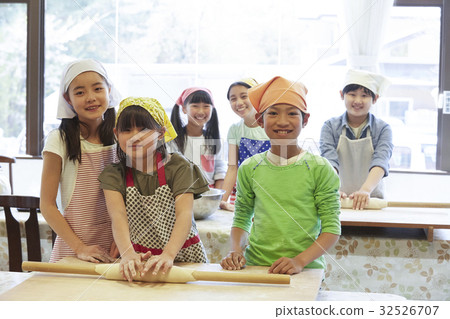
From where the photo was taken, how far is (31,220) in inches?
68.1

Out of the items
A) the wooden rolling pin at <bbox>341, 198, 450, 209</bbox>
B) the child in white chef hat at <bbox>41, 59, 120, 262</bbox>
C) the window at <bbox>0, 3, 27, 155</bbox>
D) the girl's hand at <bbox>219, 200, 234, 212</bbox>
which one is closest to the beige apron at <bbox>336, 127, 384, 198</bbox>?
the wooden rolling pin at <bbox>341, 198, 450, 209</bbox>

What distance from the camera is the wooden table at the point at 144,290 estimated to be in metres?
Answer: 1.10

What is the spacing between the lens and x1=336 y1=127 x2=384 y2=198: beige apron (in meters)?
2.45

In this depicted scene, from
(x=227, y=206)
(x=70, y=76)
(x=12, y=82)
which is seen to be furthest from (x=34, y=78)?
(x=70, y=76)

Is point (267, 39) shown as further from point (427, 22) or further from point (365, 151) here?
point (365, 151)

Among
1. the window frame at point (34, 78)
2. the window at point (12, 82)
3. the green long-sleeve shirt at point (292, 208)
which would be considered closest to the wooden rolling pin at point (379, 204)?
the green long-sleeve shirt at point (292, 208)

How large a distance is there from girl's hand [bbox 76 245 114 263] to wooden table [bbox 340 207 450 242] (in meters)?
0.91

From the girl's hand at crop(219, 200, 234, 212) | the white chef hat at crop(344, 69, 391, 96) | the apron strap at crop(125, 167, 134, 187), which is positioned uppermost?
the white chef hat at crop(344, 69, 391, 96)

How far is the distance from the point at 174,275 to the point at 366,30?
8.25ft

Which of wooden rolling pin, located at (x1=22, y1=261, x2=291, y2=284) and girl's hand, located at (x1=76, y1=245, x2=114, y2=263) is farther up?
wooden rolling pin, located at (x1=22, y1=261, x2=291, y2=284)

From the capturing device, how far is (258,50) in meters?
3.54

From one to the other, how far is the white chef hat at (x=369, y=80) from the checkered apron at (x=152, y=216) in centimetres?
122

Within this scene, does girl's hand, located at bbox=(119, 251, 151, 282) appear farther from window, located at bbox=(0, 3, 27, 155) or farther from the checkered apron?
window, located at bbox=(0, 3, 27, 155)
